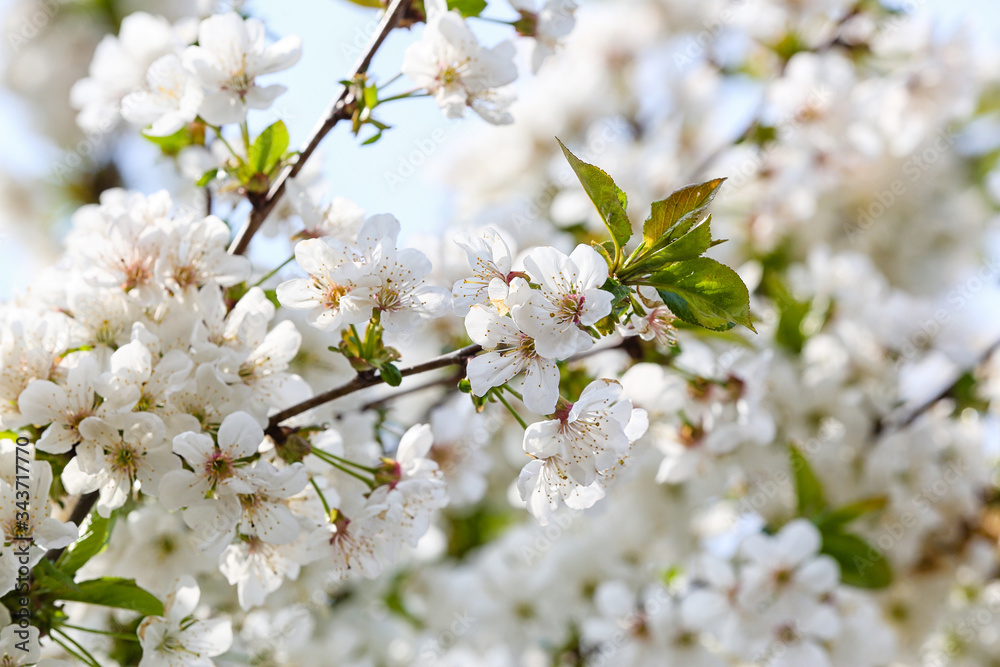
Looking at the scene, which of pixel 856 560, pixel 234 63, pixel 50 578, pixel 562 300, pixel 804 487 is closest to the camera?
pixel 562 300

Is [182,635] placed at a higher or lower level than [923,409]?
higher


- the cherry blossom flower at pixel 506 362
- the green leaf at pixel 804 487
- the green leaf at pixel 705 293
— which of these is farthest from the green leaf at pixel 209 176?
the green leaf at pixel 804 487

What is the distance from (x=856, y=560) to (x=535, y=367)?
98cm

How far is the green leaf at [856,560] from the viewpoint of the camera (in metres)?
1.35

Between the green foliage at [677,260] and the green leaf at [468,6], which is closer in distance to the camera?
the green foliage at [677,260]

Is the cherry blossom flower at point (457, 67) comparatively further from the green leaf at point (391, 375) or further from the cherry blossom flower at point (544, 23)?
the green leaf at point (391, 375)

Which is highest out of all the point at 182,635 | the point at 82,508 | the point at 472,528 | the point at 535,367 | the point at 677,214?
the point at 677,214

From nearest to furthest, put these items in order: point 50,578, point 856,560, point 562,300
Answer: point 562,300 < point 50,578 < point 856,560

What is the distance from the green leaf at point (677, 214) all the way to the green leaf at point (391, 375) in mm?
260

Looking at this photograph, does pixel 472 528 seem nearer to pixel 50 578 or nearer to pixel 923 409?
pixel 923 409

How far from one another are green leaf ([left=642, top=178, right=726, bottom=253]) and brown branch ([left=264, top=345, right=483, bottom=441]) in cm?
19

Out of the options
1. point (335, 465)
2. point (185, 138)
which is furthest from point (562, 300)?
point (185, 138)

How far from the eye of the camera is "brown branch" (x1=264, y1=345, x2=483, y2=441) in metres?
0.73

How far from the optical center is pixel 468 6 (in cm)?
93
